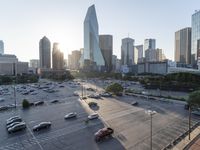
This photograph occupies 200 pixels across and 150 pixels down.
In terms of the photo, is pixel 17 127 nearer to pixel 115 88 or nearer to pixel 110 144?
pixel 110 144

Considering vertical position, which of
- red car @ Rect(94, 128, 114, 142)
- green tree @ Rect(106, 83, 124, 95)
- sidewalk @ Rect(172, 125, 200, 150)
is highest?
green tree @ Rect(106, 83, 124, 95)

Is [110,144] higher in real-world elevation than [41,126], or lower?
lower

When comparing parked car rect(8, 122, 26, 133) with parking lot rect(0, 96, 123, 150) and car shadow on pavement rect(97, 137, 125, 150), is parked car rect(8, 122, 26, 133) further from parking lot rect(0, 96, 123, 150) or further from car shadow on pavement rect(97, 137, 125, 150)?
car shadow on pavement rect(97, 137, 125, 150)

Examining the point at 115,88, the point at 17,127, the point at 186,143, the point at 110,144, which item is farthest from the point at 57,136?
the point at 115,88

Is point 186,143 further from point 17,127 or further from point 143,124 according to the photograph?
point 17,127

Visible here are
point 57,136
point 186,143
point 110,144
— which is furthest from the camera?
point 57,136

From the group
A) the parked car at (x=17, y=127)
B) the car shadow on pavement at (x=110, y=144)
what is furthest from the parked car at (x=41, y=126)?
the car shadow on pavement at (x=110, y=144)

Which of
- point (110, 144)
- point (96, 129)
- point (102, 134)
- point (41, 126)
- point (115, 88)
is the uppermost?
point (115, 88)

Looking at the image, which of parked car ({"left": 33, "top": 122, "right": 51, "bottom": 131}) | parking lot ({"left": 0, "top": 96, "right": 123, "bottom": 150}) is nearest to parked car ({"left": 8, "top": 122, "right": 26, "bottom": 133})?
parking lot ({"left": 0, "top": 96, "right": 123, "bottom": 150})

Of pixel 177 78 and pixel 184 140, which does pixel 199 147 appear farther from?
pixel 177 78

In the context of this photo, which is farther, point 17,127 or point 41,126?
point 41,126

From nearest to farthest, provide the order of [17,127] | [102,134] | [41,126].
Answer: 1. [102,134]
2. [17,127]
3. [41,126]
